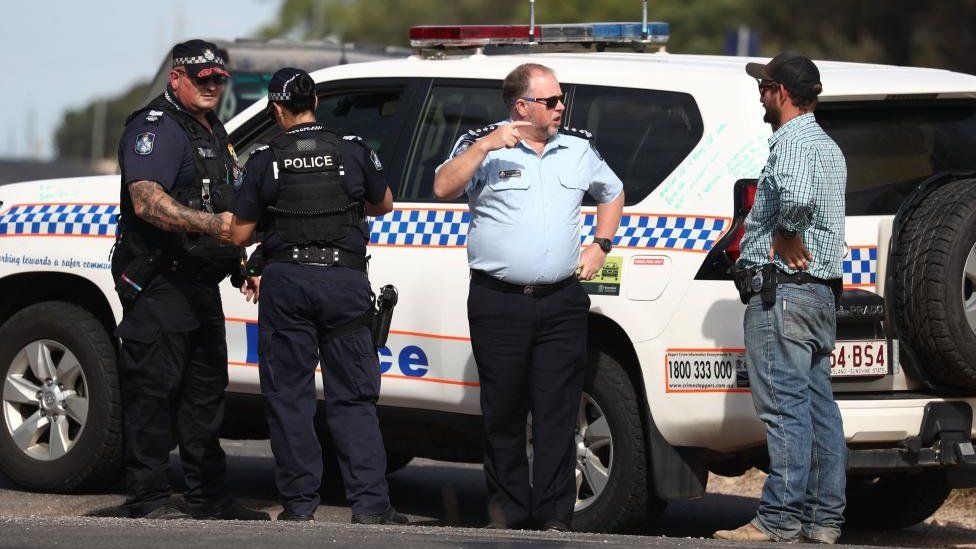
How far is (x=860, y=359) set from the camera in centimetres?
556

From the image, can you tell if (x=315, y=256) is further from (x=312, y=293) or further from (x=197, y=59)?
(x=197, y=59)

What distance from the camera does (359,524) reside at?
217 inches

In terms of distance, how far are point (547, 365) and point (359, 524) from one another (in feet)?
2.77

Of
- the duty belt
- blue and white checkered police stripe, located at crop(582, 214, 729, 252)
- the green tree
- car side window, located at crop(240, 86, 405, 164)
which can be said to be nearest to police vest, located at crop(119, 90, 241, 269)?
the duty belt

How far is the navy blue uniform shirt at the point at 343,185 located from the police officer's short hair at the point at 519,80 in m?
0.52

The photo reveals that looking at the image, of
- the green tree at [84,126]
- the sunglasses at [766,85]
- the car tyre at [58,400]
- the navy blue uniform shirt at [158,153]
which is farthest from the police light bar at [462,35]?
the green tree at [84,126]

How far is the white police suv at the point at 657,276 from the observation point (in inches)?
217

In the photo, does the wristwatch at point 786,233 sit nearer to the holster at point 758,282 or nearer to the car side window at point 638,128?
the holster at point 758,282

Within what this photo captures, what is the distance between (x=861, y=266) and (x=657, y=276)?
2.23ft

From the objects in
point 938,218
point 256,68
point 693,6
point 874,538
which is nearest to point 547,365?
point 938,218

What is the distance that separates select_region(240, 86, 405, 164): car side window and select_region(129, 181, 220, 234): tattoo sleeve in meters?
0.83

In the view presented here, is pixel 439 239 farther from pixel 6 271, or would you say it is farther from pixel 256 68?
pixel 256 68

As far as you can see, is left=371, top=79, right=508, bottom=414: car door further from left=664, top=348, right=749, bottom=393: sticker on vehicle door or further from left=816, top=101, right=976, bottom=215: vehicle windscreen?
left=816, top=101, right=976, bottom=215: vehicle windscreen

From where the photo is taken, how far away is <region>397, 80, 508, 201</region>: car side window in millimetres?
6344
